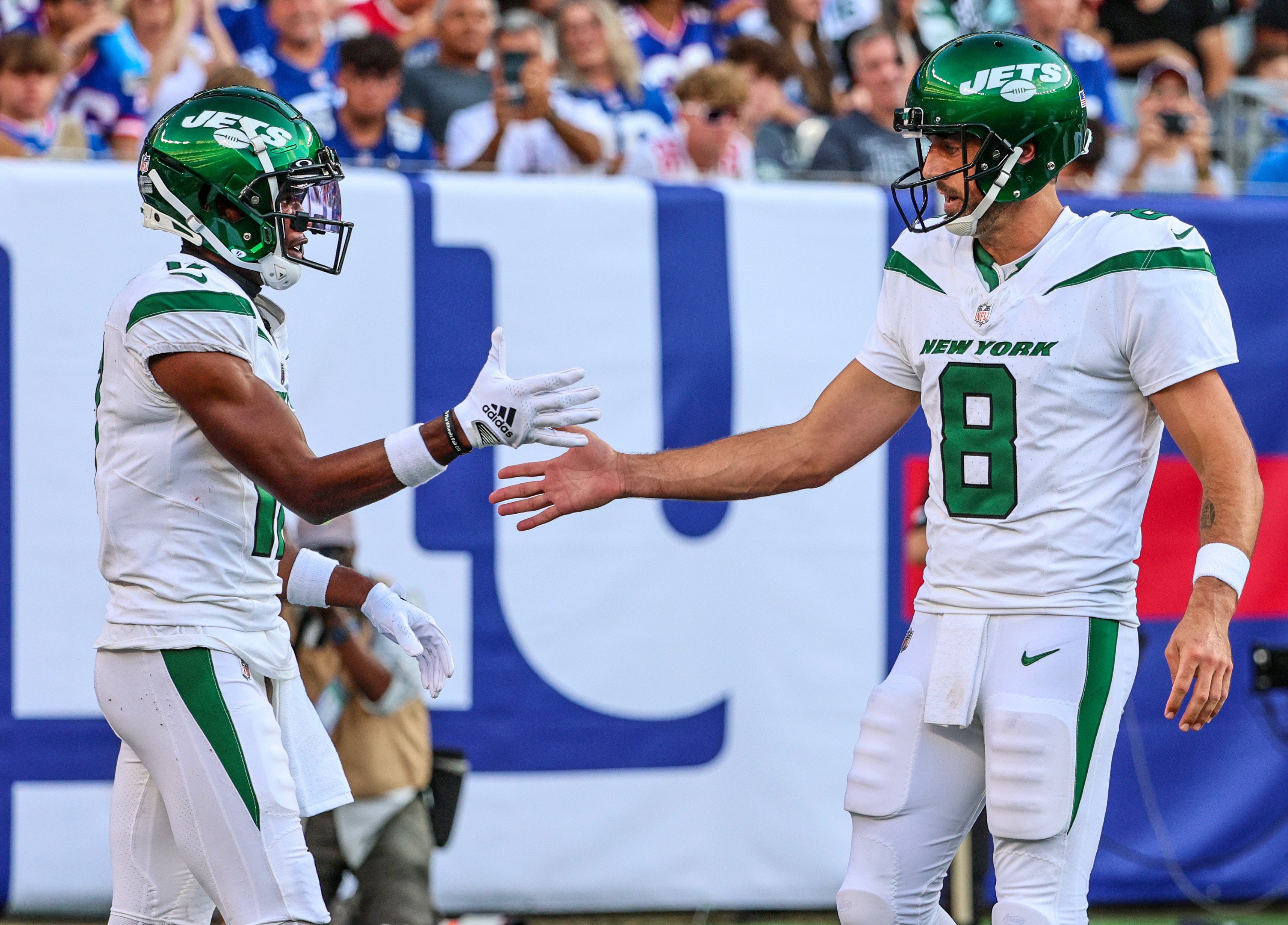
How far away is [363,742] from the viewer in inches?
184

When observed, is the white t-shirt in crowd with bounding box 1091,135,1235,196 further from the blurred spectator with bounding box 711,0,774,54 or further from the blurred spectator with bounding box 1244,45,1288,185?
the blurred spectator with bounding box 711,0,774,54

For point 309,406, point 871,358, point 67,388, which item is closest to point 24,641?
point 67,388

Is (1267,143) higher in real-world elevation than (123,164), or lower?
higher

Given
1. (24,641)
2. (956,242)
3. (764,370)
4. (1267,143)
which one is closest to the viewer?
(956,242)

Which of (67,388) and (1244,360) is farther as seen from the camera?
(1244,360)

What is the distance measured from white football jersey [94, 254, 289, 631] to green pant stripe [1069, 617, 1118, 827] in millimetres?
1584

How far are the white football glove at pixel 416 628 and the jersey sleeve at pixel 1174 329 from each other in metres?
1.48

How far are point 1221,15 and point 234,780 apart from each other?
7.89 meters

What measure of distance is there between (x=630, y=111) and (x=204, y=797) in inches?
184

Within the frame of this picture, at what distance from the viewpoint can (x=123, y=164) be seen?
494 cm

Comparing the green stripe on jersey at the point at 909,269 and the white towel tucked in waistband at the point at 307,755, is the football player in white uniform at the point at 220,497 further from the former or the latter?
the green stripe on jersey at the point at 909,269

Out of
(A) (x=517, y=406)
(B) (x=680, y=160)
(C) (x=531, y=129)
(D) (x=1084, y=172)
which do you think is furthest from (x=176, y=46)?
(A) (x=517, y=406)

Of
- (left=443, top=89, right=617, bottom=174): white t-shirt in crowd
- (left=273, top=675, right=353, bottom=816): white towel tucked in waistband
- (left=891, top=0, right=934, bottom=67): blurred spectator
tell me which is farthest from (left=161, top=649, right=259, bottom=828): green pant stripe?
(left=891, top=0, right=934, bottom=67): blurred spectator

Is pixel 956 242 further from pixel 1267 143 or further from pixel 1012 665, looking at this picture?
pixel 1267 143
